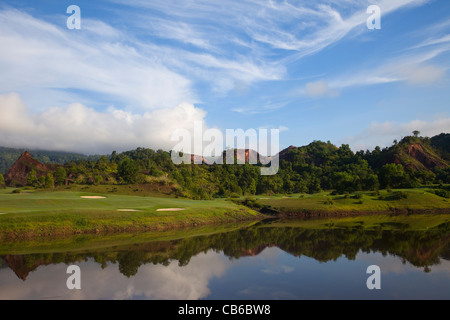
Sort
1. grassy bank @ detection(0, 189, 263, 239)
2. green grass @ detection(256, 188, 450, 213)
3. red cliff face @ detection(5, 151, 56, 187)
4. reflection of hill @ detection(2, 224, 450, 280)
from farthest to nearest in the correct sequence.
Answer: red cliff face @ detection(5, 151, 56, 187)
green grass @ detection(256, 188, 450, 213)
grassy bank @ detection(0, 189, 263, 239)
reflection of hill @ detection(2, 224, 450, 280)

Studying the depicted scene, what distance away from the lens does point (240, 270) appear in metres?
21.2

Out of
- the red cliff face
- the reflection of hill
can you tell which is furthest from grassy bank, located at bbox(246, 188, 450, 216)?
the red cliff face

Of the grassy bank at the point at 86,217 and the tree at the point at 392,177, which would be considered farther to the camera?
the tree at the point at 392,177

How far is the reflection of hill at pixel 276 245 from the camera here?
23.2m

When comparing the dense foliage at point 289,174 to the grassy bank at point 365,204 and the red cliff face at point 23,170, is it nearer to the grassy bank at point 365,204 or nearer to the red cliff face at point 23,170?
the grassy bank at point 365,204

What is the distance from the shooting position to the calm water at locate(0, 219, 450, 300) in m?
16.3

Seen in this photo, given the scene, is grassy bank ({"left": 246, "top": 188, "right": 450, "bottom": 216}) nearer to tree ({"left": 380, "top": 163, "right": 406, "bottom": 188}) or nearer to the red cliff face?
tree ({"left": 380, "top": 163, "right": 406, "bottom": 188})

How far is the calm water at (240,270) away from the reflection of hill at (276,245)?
80mm

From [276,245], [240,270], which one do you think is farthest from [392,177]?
[240,270]

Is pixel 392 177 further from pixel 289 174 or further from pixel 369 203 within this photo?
pixel 289 174

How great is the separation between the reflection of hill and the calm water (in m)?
0.08

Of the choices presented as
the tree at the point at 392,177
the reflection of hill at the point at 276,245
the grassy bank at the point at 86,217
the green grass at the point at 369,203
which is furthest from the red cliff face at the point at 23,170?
the reflection of hill at the point at 276,245

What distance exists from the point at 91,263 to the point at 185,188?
67.2 meters

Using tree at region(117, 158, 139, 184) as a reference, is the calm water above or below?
below
